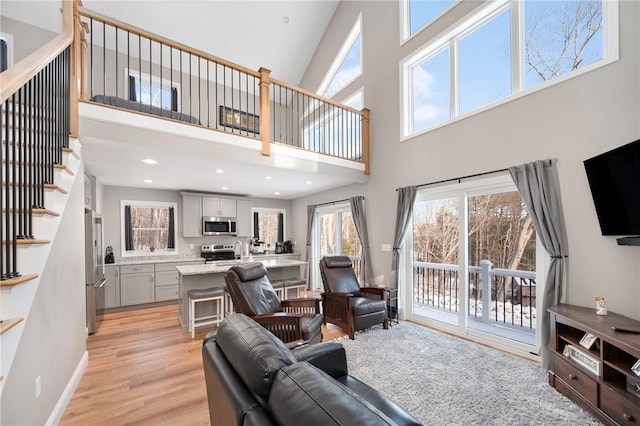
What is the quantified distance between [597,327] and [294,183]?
4.60 m

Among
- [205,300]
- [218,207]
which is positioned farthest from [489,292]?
[218,207]

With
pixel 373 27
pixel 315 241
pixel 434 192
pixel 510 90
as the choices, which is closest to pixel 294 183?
pixel 315 241

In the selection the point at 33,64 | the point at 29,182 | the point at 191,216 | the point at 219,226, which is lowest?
the point at 219,226

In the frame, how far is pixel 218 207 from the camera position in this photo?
21.8ft

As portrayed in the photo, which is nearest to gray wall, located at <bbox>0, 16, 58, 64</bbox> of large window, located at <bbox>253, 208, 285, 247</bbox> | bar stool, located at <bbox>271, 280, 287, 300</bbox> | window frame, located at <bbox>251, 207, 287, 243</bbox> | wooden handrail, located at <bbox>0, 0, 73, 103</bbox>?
wooden handrail, located at <bbox>0, 0, 73, 103</bbox>

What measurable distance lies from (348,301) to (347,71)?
16.3 feet

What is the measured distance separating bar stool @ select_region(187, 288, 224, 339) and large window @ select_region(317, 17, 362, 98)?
4792 mm

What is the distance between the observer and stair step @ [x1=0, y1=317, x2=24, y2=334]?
130 centimetres

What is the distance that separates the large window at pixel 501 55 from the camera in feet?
9.27

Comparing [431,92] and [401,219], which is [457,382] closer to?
[401,219]

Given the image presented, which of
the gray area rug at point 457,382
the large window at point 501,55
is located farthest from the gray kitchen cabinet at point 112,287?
the large window at point 501,55

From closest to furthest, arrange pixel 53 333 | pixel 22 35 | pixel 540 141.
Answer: pixel 53 333 → pixel 540 141 → pixel 22 35

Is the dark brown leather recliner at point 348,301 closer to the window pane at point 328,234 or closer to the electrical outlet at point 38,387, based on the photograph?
the window pane at point 328,234

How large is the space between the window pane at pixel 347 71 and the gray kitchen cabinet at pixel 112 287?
223 inches
